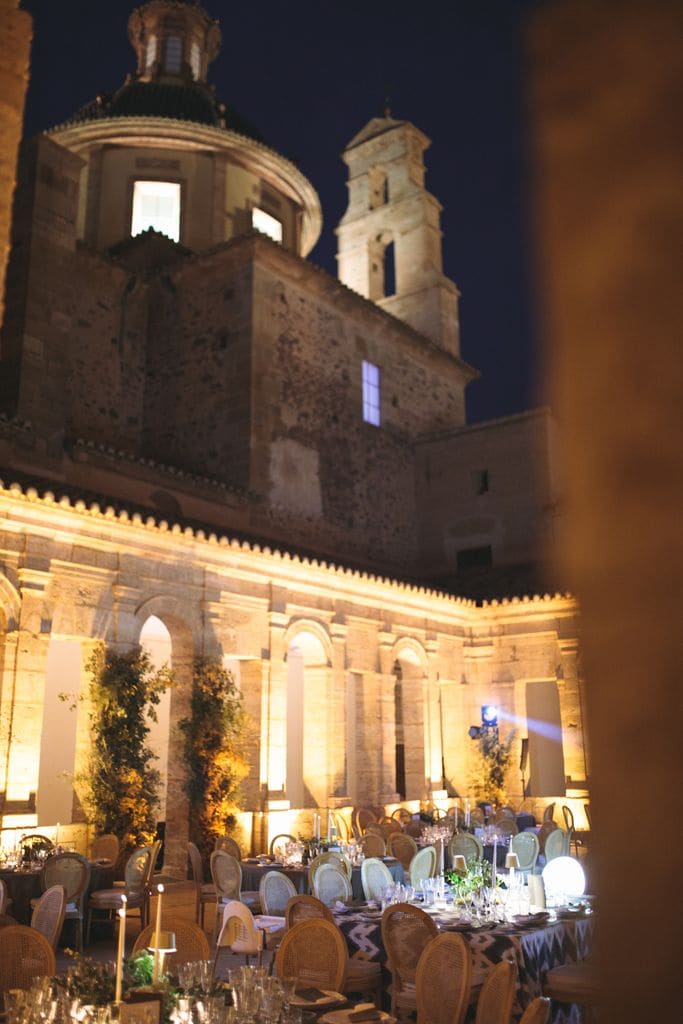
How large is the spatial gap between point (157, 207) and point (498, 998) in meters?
21.1

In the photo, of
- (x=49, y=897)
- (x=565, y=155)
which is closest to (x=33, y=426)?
(x=49, y=897)

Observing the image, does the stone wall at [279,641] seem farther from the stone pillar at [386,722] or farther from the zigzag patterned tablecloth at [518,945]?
the zigzag patterned tablecloth at [518,945]

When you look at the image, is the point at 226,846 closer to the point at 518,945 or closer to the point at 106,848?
the point at 106,848

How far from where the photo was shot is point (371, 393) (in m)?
22.4

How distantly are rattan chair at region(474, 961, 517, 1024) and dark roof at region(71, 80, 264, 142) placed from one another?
2189cm

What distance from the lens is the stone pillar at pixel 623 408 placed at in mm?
905

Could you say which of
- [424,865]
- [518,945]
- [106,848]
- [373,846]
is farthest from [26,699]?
[518,945]

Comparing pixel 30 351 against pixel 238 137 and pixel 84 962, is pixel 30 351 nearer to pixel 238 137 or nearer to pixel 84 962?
pixel 238 137

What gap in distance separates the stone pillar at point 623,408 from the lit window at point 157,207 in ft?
72.5

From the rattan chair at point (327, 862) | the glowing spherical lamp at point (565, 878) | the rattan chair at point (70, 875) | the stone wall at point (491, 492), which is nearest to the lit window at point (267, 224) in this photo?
the stone wall at point (491, 492)

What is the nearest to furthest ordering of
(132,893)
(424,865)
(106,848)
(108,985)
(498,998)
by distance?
1. (108,985)
2. (498,998)
3. (424,865)
4. (132,893)
5. (106,848)

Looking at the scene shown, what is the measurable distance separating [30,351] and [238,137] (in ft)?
34.6

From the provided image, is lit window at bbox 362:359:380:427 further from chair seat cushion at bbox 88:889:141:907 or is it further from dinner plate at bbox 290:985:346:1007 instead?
dinner plate at bbox 290:985:346:1007

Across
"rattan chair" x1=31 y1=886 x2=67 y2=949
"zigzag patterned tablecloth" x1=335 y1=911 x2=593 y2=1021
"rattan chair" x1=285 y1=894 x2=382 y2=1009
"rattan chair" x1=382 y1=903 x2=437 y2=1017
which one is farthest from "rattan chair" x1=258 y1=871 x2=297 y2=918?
"rattan chair" x1=31 y1=886 x2=67 y2=949
